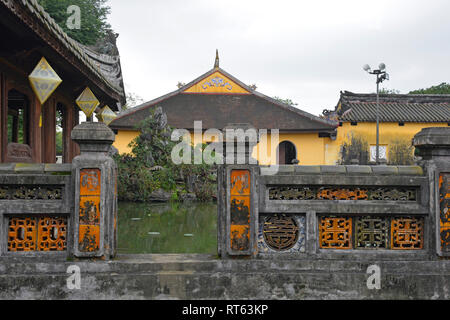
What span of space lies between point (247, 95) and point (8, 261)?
19.1 meters

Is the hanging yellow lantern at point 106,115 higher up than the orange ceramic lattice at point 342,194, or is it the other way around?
the hanging yellow lantern at point 106,115

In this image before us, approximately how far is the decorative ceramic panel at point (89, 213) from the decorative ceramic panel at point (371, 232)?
2.56 meters

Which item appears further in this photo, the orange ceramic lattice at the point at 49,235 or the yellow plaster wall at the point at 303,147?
the yellow plaster wall at the point at 303,147

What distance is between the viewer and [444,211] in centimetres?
377

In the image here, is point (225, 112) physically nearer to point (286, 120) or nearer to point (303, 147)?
point (286, 120)

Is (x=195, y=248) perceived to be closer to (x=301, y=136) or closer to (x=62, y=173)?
(x=62, y=173)

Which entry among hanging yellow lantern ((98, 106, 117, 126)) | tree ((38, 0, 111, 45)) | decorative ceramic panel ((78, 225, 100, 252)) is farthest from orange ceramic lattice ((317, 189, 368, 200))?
tree ((38, 0, 111, 45))

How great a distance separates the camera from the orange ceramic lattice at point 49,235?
3732 millimetres

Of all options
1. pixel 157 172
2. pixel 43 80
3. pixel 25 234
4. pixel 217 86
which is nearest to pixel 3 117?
pixel 43 80

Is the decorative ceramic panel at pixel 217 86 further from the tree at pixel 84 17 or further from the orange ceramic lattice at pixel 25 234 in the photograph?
the orange ceramic lattice at pixel 25 234

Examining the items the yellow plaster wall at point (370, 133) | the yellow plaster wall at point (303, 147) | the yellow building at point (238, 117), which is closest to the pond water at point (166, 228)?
the yellow building at point (238, 117)

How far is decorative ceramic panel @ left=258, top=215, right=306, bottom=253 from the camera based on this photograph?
3.86m

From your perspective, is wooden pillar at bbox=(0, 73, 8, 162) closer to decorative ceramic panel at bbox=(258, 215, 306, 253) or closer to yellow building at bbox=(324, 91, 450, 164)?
decorative ceramic panel at bbox=(258, 215, 306, 253)

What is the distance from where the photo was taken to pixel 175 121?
787 inches
